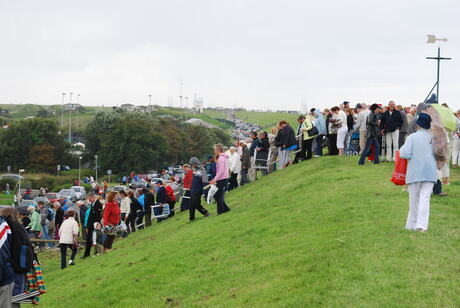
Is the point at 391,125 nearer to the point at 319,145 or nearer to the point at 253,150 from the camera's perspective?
the point at 319,145

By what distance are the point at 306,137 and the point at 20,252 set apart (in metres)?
18.4

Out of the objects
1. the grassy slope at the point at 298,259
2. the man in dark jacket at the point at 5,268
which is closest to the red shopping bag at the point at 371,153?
the grassy slope at the point at 298,259

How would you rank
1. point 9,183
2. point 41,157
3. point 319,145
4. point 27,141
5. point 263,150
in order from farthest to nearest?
1. point 27,141
2. point 41,157
3. point 9,183
4. point 263,150
5. point 319,145

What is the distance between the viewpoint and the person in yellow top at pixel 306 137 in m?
26.1

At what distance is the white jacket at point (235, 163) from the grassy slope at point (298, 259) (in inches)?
235

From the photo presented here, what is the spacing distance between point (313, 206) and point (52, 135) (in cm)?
10622

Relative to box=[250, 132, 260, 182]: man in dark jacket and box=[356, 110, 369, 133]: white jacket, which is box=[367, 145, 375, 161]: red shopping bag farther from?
box=[250, 132, 260, 182]: man in dark jacket

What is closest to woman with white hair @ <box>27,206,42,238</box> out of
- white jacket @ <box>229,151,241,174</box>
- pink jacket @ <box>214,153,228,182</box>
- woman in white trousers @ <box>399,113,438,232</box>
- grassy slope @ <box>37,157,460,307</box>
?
grassy slope @ <box>37,157,460,307</box>

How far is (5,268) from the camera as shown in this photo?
9.49m

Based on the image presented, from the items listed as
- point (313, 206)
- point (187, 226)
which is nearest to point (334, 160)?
point (187, 226)

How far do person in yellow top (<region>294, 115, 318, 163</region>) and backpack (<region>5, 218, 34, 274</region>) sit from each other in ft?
57.3

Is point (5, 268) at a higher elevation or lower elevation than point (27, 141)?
lower

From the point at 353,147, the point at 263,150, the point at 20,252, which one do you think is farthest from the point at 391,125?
the point at 20,252

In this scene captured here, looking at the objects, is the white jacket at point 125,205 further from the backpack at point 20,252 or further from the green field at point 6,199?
the green field at point 6,199
